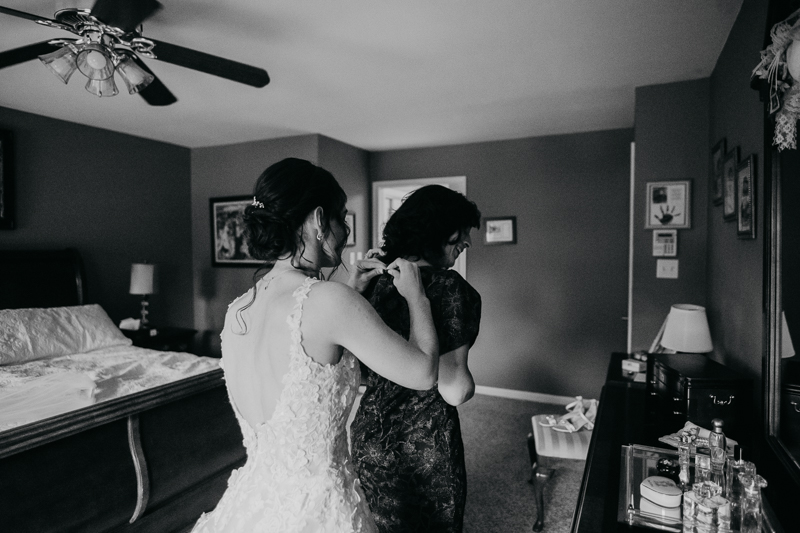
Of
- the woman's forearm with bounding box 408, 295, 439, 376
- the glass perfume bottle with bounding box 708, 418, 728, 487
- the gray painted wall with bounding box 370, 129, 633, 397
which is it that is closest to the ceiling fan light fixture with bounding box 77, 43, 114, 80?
the woman's forearm with bounding box 408, 295, 439, 376

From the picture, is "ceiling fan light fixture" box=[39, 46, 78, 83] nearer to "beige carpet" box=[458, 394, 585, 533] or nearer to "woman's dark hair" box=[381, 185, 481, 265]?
"woman's dark hair" box=[381, 185, 481, 265]

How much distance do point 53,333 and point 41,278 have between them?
2.29 feet

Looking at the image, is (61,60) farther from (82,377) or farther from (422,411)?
(422,411)

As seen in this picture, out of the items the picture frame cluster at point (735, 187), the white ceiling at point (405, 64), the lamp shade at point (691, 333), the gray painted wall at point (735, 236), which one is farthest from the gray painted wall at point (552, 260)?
the lamp shade at point (691, 333)

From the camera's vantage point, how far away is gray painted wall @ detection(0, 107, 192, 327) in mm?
3965

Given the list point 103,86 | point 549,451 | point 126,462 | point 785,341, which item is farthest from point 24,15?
point 549,451

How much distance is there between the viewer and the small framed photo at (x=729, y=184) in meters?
2.22

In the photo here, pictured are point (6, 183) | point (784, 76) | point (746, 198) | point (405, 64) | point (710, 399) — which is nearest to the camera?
point (784, 76)

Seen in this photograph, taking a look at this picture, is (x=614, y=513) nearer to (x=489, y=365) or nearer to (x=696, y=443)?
(x=696, y=443)

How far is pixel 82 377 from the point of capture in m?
2.32

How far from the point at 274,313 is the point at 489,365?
14.2 ft

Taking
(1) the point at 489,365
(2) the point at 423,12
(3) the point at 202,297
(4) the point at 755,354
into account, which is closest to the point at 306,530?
(4) the point at 755,354

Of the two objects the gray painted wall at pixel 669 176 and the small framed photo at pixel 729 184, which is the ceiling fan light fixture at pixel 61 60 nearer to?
the small framed photo at pixel 729 184

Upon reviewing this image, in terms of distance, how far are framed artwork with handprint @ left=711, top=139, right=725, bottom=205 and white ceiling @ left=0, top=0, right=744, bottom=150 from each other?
0.55m
